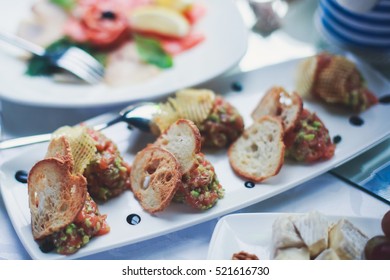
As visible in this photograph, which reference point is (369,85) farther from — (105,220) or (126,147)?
(105,220)

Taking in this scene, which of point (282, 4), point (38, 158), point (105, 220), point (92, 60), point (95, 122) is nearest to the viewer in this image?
point (105, 220)

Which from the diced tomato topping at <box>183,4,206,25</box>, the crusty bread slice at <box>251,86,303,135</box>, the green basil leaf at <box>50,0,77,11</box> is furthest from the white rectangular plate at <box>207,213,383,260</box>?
the green basil leaf at <box>50,0,77,11</box>

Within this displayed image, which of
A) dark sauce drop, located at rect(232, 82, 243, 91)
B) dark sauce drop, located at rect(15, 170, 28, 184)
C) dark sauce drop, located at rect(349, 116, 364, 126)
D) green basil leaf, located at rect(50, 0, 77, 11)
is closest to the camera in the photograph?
dark sauce drop, located at rect(15, 170, 28, 184)

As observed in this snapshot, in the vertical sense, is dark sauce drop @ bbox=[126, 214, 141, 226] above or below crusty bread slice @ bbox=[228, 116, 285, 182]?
below

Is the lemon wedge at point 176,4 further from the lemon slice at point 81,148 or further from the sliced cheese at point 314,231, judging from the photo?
the sliced cheese at point 314,231

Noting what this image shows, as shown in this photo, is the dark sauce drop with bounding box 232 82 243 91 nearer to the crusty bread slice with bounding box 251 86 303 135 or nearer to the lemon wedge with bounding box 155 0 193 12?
the crusty bread slice with bounding box 251 86 303 135
